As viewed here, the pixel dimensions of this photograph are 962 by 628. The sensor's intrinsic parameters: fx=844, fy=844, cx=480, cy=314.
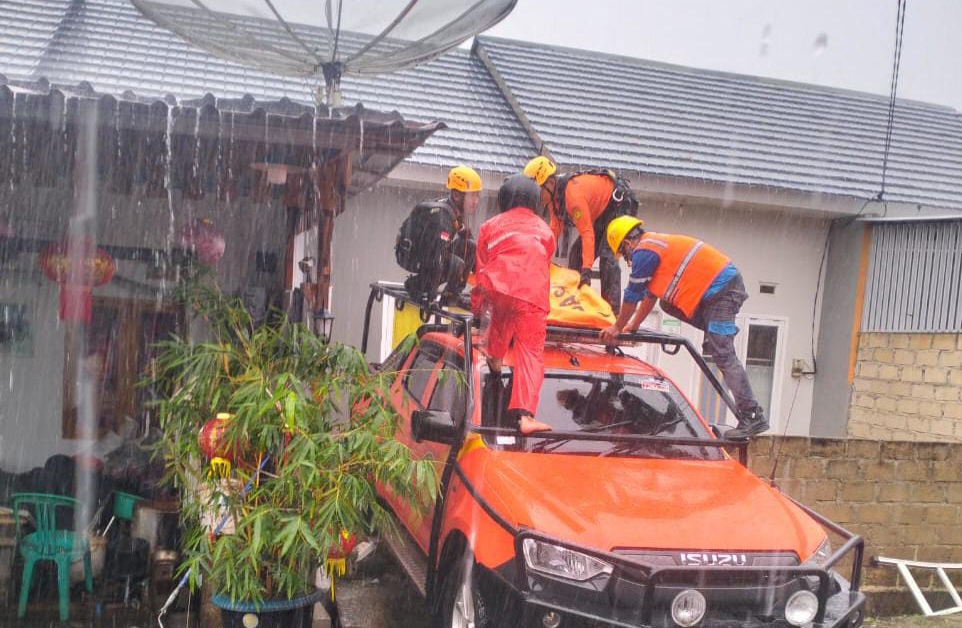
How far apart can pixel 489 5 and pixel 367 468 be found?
334 centimetres

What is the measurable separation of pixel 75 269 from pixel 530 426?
440cm

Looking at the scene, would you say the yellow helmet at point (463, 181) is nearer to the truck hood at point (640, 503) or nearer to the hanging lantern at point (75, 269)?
the truck hood at point (640, 503)

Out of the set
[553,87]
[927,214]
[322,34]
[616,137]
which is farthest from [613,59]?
[322,34]

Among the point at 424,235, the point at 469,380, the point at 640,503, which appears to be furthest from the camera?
the point at 424,235

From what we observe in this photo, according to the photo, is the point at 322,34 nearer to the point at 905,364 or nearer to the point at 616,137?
the point at 616,137

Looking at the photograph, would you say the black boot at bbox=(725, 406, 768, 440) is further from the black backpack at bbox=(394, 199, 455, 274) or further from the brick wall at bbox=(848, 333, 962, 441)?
the brick wall at bbox=(848, 333, 962, 441)

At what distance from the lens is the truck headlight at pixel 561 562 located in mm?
3988

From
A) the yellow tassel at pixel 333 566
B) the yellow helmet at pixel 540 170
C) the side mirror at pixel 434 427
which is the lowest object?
the yellow tassel at pixel 333 566

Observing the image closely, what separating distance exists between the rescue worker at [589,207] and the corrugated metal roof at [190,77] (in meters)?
2.21

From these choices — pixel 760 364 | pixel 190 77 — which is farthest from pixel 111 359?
pixel 760 364

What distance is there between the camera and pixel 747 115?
1243 centimetres

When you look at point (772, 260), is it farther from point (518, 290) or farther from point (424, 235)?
point (518, 290)

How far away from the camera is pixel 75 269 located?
7055mm

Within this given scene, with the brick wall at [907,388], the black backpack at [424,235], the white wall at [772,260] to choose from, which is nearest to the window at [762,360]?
the white wall at [772,260]
